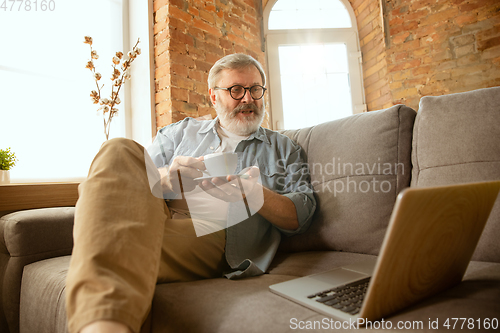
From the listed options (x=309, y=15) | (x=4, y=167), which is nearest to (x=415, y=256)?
(x=4, y=167)

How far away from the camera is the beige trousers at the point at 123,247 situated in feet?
1.65

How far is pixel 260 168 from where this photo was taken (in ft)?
3.88

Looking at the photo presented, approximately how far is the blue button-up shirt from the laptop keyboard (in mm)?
258

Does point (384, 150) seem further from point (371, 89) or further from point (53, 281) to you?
point (371, 89)

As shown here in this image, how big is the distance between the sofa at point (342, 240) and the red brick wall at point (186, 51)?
3.63ft

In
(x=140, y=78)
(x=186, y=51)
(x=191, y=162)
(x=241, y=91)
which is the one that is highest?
(x=186, y=51)

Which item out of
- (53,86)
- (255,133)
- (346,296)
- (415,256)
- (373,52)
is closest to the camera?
(415,256)

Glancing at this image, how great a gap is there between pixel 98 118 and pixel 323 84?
2101 mm

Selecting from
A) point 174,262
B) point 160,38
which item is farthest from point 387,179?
point 160,38

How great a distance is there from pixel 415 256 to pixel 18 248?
3.98 feet

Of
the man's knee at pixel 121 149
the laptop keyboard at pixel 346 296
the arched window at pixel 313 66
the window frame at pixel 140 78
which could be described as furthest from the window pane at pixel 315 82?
the laptop keyboard at pixel 346 296

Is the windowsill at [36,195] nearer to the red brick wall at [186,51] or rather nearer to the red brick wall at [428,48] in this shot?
the red brick wall at [186,51]

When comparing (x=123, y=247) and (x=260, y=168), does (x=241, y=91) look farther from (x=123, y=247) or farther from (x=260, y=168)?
(x=123, y=247)

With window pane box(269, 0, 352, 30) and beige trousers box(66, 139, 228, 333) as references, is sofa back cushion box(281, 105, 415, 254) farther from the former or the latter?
window pane box(269, 0, 352, 30)
